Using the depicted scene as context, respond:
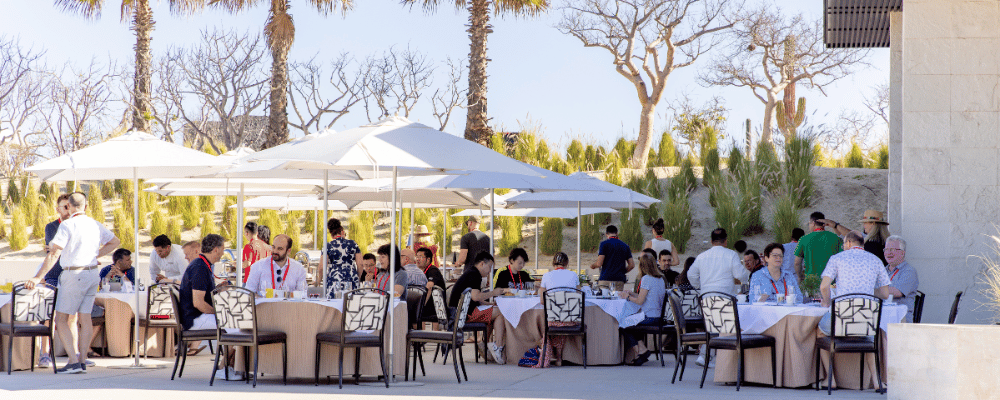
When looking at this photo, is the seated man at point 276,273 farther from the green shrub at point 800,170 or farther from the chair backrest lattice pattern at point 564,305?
the green shrub at point 800,170

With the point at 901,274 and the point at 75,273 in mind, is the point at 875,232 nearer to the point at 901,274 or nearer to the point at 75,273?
the point at 901,274

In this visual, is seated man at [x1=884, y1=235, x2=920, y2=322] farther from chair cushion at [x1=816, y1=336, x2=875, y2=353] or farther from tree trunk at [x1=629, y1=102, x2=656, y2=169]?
tree trunk at [x1=629, y1=102, x2=656, y2=169]

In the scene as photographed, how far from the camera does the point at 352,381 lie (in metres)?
7.89

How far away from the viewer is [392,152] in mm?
7168

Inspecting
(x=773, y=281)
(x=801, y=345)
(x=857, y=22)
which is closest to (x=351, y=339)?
(x=801, y=345)

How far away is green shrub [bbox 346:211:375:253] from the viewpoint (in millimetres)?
22062

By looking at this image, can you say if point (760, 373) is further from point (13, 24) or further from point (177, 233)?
point (13, 24)

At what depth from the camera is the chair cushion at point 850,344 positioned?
7543mm

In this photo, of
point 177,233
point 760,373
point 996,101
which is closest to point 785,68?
point 177,233

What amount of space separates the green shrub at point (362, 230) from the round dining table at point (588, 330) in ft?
41.0

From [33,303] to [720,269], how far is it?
6167 mm

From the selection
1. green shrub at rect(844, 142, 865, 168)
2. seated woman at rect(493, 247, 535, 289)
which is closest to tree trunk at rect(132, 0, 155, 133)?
seated woman at rect(493, 247, 535, 289)

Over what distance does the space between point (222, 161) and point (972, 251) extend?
23.3 feet

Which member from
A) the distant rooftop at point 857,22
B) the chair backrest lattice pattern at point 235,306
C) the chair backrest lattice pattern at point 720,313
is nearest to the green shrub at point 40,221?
the chair backrest lattice pattern at point 235,306
